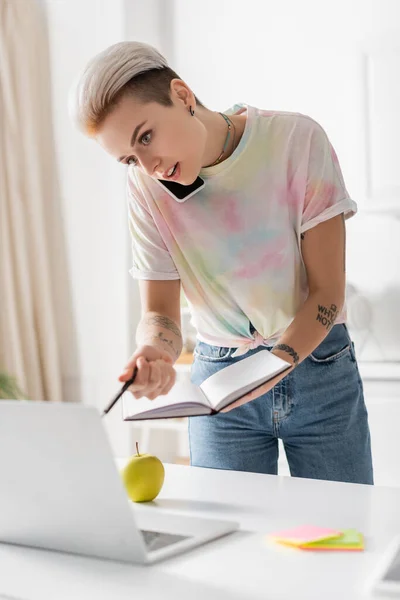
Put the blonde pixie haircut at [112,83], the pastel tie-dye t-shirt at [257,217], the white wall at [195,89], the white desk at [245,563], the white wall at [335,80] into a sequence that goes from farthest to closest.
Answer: the white wall at [195,89] < the white wall at [335,80] < the pastel tie-dye t-shirt at [257,217] < the blonde pixie haircut at [112,83] < the white desk at [245,563]

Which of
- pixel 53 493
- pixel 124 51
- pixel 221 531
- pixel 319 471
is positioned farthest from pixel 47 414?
pixel 319 471

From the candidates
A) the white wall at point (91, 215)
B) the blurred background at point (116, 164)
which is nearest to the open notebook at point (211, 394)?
the blurred background at point (116, 164)

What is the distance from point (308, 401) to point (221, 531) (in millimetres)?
569

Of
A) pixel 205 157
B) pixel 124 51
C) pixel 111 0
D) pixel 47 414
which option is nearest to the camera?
pixel 47 414

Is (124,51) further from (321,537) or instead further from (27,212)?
(27,212)

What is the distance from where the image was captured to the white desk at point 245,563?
2.99 feet

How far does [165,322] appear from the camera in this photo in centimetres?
169

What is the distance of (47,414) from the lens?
1004 millimetres

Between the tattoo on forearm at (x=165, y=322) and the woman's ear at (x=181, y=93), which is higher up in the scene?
the woman's ear at (x=181, y=93)

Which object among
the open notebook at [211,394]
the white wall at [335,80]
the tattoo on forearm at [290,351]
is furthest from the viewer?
the white wall at [335,80]

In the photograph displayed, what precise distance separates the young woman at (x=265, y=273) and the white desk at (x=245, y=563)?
315 mm

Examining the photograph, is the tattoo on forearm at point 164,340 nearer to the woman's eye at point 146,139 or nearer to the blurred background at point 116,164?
the woman's eye at point 146,139

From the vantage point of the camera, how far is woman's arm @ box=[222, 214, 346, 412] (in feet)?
5.05

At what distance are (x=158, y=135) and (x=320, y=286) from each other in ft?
A: 1.39
